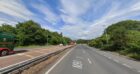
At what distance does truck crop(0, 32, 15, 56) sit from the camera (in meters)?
22.9

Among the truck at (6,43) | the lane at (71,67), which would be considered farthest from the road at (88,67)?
the truck at (6,43)

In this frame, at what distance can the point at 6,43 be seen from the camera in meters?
23.9

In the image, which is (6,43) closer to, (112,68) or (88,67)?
(88,67)

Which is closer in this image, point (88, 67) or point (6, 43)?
point (88, 67)

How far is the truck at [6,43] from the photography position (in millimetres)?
22911

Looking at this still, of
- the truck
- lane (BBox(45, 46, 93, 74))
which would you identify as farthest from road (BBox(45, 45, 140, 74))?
the truck

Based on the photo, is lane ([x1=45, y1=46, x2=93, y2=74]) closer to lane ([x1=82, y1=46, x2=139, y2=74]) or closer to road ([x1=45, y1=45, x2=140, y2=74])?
road ([x1=45, y1=45, x2=140, y2=74])

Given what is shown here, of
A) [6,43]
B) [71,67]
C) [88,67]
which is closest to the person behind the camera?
[71,67]

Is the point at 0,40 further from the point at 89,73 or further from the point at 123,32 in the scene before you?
the point at 123,32

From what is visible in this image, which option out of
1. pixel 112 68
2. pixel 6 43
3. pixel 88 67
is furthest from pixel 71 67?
pixel 6 43

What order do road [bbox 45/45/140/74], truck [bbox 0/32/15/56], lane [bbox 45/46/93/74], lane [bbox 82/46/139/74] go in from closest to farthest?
lane [bbox 45/46/93/74], road [bbox 45/45/140/74], lane [bbox 82/46/139/74], truck [bbox 0/32/15/56]

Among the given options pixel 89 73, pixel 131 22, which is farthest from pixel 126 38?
pixel 131 22

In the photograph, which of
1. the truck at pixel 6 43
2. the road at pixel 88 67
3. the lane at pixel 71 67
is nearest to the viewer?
the lane at pixel 71 67

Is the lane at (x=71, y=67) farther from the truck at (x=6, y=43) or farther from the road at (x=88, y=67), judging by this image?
the truck at (x=6, y=43)
